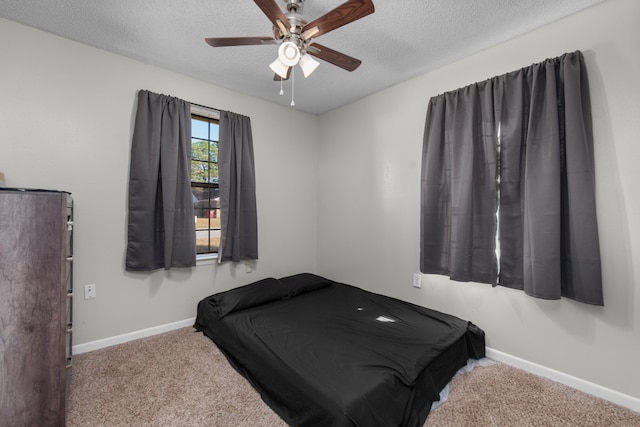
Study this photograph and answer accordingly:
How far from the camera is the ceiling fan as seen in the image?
132 centimetres

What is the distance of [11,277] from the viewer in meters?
1.24

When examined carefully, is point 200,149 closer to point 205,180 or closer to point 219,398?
point 205,180

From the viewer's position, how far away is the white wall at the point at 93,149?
193cm

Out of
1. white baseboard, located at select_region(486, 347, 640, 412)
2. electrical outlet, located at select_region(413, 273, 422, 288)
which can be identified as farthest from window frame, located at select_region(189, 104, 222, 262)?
white baseboard, located at select_region(486, 347, 640, 412)

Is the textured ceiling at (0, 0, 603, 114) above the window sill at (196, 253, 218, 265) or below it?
above

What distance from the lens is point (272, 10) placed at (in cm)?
134

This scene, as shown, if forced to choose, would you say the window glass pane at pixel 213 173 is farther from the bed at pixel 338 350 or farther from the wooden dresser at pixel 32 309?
the wooden dresser at pixel 32 309

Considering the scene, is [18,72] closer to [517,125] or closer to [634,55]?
[517,125]

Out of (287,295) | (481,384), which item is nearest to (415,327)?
(481,384)

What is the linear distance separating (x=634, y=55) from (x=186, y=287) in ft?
12.1

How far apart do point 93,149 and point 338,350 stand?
2.42m

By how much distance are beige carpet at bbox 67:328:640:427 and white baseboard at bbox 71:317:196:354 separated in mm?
62

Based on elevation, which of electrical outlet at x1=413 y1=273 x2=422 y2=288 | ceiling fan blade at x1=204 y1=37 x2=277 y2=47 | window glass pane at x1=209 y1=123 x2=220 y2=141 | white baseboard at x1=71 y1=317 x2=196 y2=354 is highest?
ceiling fan blade at x1=204 y1=37 x2=277 y2=47

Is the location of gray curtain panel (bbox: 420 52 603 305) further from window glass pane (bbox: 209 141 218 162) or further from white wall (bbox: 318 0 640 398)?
window glass pane (bbox: 209 141 218 162)
